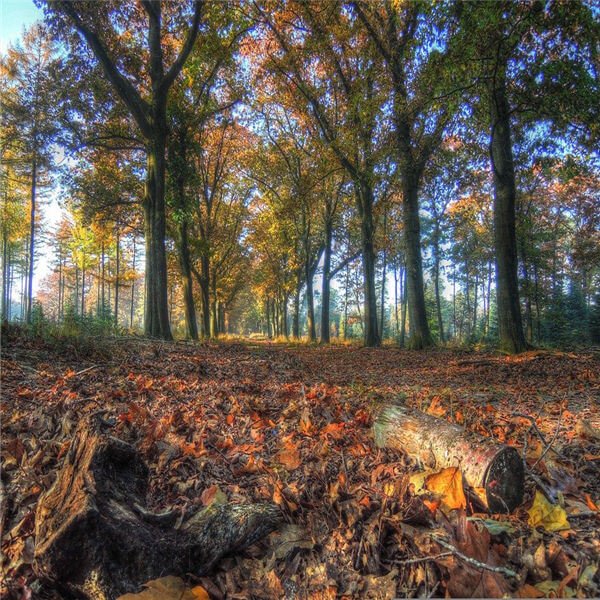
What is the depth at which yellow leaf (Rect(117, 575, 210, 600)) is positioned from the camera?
122 centimetres

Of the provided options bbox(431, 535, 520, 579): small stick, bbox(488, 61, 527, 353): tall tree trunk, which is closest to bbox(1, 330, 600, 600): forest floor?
bbox(431, 535, 520, 579): small stick

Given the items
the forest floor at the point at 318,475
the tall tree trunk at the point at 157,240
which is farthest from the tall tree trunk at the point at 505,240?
the tall tree trunk at the point at 157,240

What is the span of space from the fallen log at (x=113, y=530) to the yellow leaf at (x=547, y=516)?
4.01 ft

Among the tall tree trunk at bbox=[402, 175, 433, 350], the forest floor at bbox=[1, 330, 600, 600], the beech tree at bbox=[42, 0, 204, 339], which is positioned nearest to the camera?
the forest floor at bbox=[1, 330, 600, 600]

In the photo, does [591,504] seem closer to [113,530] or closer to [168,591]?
[168,591]

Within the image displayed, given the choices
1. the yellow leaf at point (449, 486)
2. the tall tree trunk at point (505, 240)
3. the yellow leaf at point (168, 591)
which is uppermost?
the tall tree trunk at point (505, 240)

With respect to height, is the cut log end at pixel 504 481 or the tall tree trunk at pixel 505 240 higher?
the tall tree trunk at pixel 505 240

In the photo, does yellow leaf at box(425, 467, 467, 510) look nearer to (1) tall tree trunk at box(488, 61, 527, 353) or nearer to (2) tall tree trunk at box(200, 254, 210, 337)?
(1) tall tree trunk at box(488, 61, 527, 353)

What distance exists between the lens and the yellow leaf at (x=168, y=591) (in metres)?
1.22

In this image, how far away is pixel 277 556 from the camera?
1.47m

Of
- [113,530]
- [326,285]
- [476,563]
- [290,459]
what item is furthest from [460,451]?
[326,285]

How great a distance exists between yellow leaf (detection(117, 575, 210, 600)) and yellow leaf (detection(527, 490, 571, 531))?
1.47 meters

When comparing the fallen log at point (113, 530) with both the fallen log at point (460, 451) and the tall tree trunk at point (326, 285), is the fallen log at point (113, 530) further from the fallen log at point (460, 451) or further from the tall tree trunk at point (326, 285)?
the tall tree trunk at point (326, 285)

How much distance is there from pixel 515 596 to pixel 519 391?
4.20m
